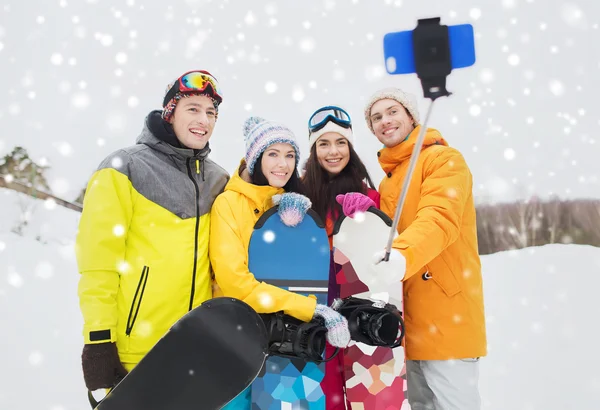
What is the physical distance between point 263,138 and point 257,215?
0.38 metres

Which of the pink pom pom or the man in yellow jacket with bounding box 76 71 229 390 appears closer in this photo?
the man in yellow jacket with bounding box 76 71 229 390

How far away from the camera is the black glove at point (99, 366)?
173 cm

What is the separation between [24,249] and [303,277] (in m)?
5.29

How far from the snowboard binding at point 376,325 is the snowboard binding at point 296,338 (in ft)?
0.52

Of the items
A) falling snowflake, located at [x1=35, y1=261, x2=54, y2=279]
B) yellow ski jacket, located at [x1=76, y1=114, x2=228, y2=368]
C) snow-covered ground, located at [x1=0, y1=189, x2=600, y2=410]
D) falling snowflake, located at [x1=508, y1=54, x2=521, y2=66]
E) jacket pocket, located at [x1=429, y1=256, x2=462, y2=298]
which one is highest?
falling snowflake, located at [x1=508, y1=54, x2=521, y2=66]

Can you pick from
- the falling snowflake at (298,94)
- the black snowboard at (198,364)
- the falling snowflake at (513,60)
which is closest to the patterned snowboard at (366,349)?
the black snowboard at (198,364)

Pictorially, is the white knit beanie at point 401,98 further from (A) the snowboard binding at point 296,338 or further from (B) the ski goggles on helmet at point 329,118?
(A) the snowboard binding at point 296,338

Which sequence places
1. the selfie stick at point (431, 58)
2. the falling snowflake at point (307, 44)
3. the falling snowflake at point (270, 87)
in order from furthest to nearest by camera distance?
the falling snowflake at point (307, 44) < the falling snowflake at point (270, 87) < the selfie stick at point (431, 58)

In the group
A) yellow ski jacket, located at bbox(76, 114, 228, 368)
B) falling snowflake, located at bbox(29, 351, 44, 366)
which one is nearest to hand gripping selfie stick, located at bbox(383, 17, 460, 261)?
yellow ski jacket, located at bbox(76, 114, 228, 368)

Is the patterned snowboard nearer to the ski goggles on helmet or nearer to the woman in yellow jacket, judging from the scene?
the woman in yellow jacket

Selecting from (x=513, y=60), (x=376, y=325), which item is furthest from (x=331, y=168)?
(x=513, y=60)

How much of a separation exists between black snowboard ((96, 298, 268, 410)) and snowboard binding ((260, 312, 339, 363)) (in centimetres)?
11

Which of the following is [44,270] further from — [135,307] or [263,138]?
[263,138]

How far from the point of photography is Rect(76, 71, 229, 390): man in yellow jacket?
1806 mm
